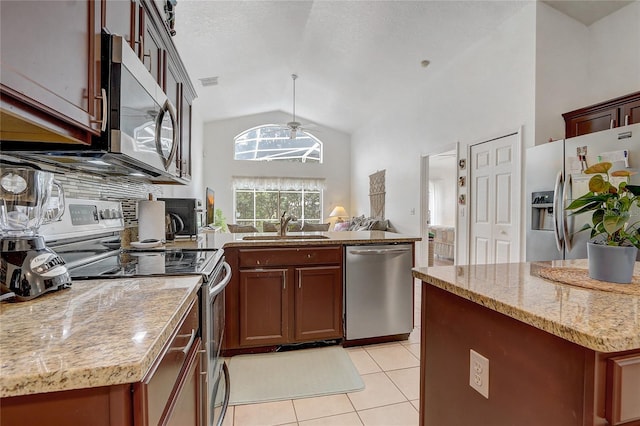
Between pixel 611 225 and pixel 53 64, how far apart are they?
5.12ft

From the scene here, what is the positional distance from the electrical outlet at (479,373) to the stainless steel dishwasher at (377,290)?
1513mm

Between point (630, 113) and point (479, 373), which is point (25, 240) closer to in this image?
point (479, 373)

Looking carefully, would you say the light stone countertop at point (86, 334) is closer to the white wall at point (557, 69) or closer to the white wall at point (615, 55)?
the white wall at point (557, 69)

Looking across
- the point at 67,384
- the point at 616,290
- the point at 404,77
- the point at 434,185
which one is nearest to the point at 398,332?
the point at 616,290

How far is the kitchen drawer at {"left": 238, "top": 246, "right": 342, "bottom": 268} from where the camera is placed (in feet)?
7.79

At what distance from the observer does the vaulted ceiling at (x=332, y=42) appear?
3340 millimetres

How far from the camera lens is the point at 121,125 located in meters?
1.10

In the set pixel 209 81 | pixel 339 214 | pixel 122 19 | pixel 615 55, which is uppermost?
pixel 209 81

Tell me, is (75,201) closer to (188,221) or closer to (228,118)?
(188,221)

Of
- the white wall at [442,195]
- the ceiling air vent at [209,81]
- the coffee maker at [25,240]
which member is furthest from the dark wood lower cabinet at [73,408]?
the white wall at [442,195]

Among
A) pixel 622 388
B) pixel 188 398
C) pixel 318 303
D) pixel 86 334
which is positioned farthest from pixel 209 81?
pixel 622 388

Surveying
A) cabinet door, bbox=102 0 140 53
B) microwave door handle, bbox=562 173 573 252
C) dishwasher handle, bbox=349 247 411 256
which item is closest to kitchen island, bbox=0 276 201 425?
cabinet door, bbox=102 0 140 53

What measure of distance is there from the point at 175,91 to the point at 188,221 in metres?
1.01

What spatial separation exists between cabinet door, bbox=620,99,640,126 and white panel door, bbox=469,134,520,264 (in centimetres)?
79
